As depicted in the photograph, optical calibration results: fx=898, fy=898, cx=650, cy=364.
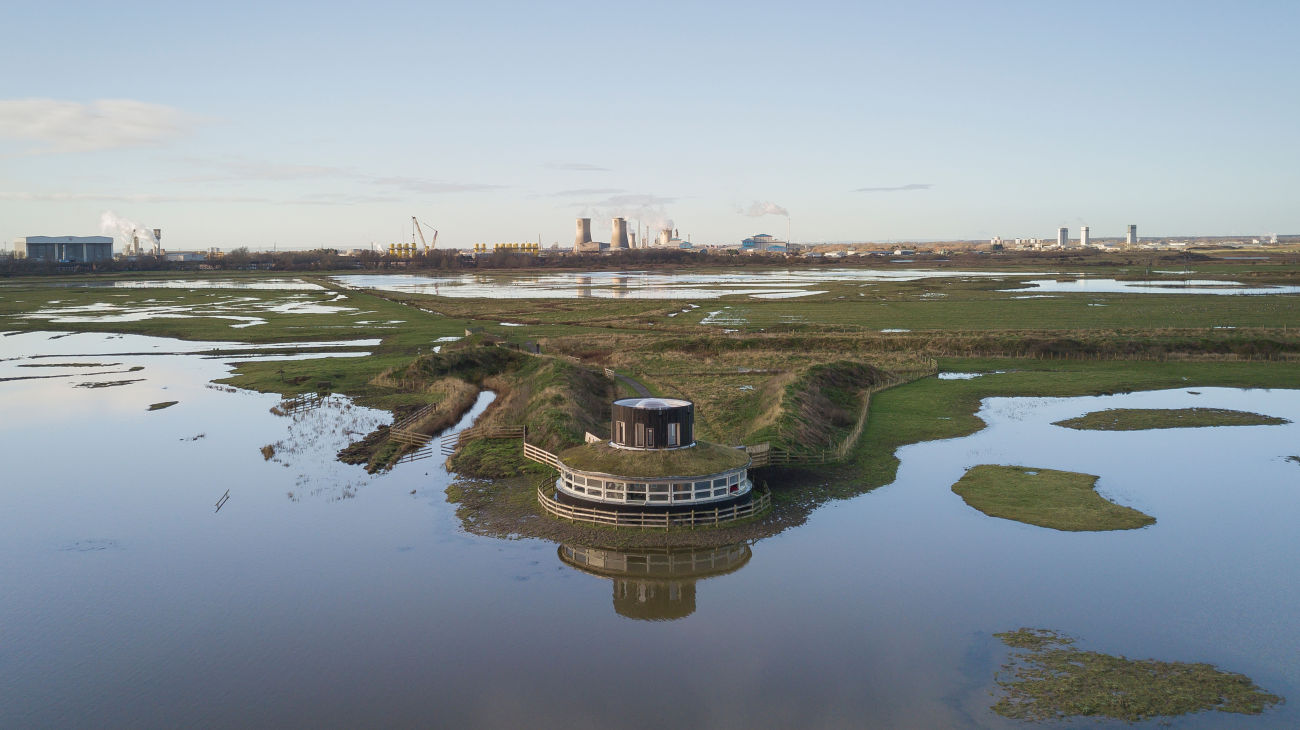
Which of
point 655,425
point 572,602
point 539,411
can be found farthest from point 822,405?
point 572,602

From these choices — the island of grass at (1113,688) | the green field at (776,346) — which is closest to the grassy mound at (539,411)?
the green field at (776,346)

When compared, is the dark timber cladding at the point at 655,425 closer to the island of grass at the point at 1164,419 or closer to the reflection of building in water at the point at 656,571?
the reflection of building in water at the point at 656,571

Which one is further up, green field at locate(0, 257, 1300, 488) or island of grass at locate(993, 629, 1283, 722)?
green field at locate(0, 257, 1300, 488)

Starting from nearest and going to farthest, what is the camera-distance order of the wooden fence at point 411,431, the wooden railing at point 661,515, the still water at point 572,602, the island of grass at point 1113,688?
the island of grass at point 1113,688 → the still water at point 572,602 → the wooden railing at point 661,515 → the wooden fence at point 411,431

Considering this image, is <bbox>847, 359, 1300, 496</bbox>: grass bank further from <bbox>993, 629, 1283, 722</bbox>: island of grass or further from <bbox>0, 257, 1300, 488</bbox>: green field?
<bbox>993, 629, 1283, 722</bbox>: island of grass

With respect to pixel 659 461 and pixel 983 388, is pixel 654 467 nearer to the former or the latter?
pixel 659 461

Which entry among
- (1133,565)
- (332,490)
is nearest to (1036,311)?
(1133,565)

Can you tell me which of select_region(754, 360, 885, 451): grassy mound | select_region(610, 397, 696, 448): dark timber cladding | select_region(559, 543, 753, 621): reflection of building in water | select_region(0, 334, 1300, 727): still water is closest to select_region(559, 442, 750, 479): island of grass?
select_region(610, 397, 696, 448): dark timber cladding
